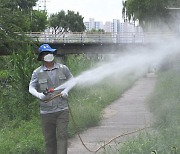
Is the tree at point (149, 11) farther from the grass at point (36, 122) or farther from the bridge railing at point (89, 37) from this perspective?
the grass at point (36, 122)

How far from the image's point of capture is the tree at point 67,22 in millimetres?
87750

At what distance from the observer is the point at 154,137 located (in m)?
7.11

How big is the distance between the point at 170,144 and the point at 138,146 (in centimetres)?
50

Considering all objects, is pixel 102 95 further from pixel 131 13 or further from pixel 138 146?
pixel 131 13

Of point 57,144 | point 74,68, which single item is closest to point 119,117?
point 74,68

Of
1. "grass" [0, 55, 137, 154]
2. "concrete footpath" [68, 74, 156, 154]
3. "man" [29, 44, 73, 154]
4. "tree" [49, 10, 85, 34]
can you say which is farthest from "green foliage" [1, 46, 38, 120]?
"tree" [49, 10, 85, 34]

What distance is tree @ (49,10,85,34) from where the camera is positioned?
288 ft

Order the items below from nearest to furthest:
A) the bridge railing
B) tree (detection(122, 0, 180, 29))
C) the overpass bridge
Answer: the bridge railing < the overpass bridge < tree (detection(122, 0, 180, 29))

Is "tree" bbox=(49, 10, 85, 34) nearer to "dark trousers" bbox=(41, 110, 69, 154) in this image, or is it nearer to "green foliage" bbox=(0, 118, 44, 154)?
"green foliage" bbox=(0, 118, 44, 154)

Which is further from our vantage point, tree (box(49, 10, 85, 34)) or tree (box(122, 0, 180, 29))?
tree (box(49, 10, 85, 34))

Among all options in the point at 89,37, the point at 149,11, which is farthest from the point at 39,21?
the point at 89,37

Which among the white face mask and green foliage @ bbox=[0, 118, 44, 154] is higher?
the white face mask

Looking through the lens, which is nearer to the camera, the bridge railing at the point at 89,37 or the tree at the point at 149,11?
the bridge railing at the point at 89,37

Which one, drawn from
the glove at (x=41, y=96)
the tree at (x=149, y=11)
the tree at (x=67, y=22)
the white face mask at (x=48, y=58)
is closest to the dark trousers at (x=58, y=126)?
the glove at (x=41, y=96)
